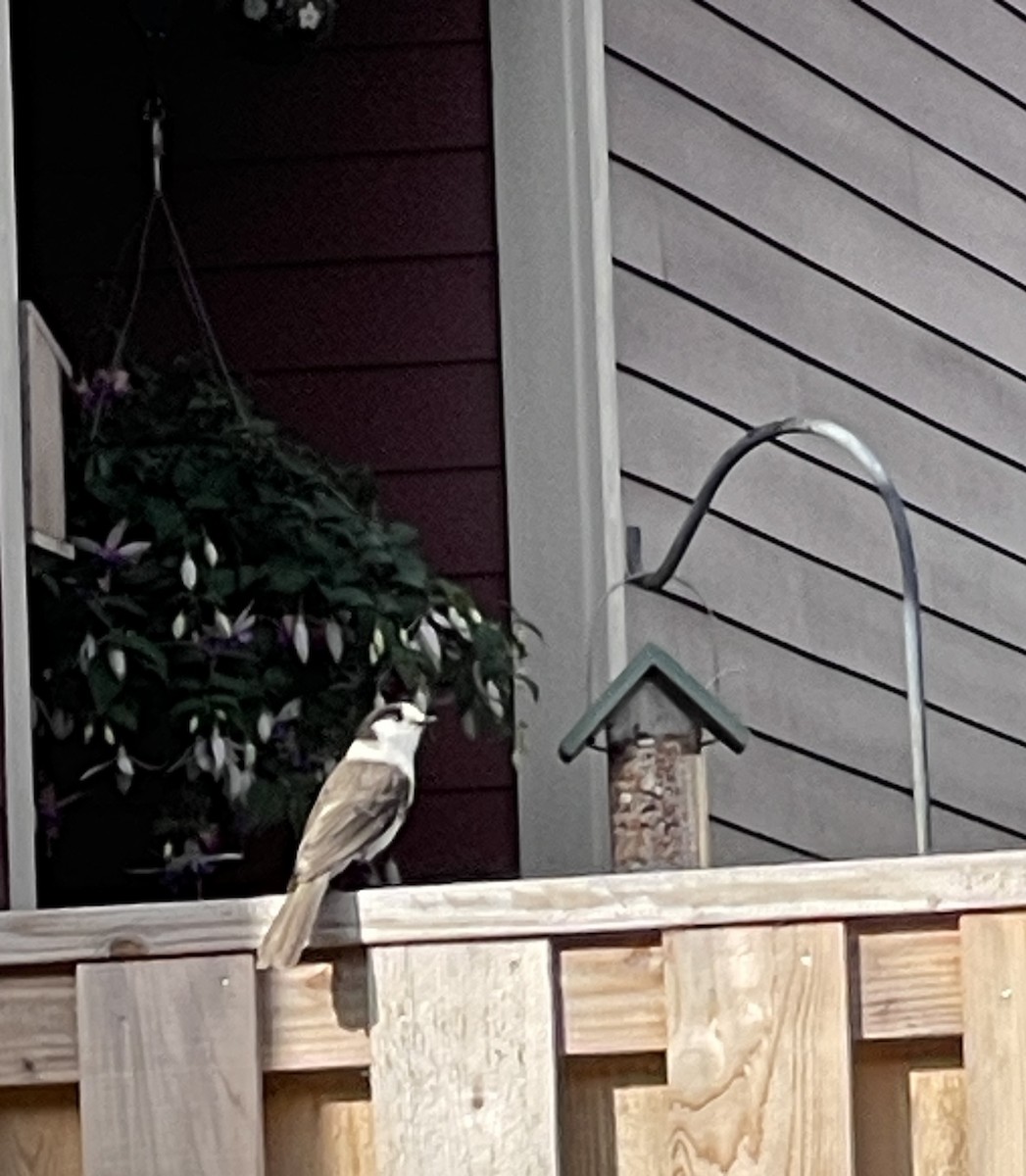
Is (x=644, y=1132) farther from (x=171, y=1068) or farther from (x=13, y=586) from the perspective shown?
(x=13, y=586)

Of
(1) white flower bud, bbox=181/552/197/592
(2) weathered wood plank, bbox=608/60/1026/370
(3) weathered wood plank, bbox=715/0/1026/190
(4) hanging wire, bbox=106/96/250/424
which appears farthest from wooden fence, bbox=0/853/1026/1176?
(3) weathered wood plank, bbox=715/0/1026/190

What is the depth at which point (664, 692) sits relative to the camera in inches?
149

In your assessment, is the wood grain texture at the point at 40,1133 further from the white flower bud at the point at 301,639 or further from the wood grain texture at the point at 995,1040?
the white flower bud at the point at 301,639

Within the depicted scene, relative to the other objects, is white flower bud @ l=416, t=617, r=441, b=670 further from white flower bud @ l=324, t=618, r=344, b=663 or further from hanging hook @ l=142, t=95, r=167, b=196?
hanging hook @ l=142, t=95, r=167, b=196

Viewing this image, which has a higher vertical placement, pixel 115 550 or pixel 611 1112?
pixel 115 550

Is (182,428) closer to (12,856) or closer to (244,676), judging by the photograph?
(244,676)

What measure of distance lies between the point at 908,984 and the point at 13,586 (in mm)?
1087

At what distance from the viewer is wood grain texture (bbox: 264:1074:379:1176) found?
3.09 metres

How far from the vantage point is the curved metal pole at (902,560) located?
3721 mm

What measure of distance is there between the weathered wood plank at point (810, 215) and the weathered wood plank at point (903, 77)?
200 millimetres

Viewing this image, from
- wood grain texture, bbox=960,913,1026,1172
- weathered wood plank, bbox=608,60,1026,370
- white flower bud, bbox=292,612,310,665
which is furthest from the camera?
weathered wood plank, bbox=608,60,1026,370

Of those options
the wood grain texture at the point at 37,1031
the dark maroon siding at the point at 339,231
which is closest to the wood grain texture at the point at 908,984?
the wood grain texture at the point at 37,1031

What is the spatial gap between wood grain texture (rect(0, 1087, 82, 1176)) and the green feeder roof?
0.85 metres

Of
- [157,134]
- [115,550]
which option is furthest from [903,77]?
[115,550]
